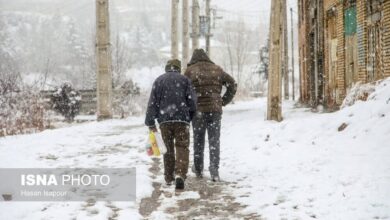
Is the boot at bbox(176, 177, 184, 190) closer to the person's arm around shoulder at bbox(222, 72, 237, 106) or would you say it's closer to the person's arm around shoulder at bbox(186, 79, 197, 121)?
the person's arm around shoulder at bbox(186, 79, 197, 121)

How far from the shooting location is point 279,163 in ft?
26.7

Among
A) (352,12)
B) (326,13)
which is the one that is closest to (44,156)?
(352,12)

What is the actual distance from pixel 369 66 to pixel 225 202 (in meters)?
9.23

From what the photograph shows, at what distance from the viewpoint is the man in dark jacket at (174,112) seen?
6.93m

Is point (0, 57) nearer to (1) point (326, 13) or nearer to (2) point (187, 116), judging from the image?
(1) point (326, 13)

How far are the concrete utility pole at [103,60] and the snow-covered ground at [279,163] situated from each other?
5.40 metres

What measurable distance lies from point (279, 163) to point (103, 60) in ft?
38.1

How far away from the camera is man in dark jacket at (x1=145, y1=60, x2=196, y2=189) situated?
6926 millimetres

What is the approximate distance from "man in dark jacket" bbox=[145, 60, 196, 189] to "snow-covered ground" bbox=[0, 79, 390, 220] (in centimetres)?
55

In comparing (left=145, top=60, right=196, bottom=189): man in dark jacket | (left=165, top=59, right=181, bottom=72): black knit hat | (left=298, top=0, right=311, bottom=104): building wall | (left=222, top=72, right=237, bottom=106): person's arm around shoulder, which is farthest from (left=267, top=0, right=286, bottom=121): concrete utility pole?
(left=298, top=0, right=311, bottom=104): building wall

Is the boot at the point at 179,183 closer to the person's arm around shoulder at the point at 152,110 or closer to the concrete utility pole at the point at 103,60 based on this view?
the person's arm around shoulder at the point at 152,110

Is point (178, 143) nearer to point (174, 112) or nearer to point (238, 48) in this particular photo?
point (174, 112)

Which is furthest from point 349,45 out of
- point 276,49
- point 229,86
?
point 229,86

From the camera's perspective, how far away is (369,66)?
13.8 m
